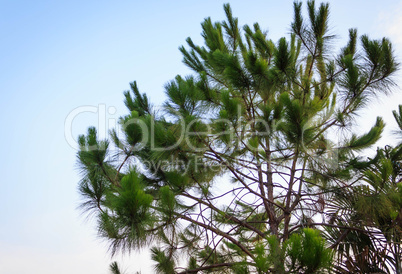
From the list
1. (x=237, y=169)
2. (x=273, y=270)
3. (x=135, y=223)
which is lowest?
(x=273, y=270)

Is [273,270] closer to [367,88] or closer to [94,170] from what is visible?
[94,170]

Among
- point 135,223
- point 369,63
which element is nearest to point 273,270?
point 135,223

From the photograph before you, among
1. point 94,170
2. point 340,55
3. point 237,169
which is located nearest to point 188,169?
point 237,169

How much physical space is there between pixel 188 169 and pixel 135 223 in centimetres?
Result: 152

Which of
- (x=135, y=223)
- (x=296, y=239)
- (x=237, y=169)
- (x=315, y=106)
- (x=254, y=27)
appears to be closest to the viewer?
(x=296, y=239)

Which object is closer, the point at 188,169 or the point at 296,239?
the point at 296,239

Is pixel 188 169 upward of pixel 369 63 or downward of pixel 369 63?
downward

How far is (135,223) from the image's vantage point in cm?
362

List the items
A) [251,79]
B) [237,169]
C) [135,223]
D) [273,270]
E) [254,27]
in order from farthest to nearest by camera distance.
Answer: [254,27]
[237,169]
[251,79]
[135,223]
[273,270]

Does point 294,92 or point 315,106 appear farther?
point 294,92

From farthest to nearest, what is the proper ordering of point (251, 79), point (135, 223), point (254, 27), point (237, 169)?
point (254, 27) → point (237, 169) → point (251, 79) → point (135, 223)

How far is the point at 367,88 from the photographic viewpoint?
5.18 metres

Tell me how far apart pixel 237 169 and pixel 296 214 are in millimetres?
1102

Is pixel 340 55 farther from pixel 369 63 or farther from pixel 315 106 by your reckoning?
pixel 315 106
